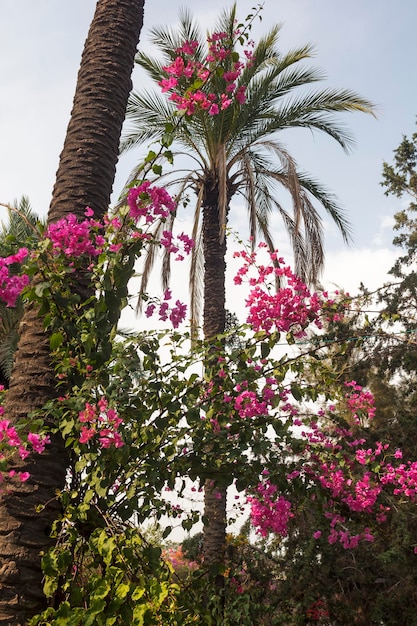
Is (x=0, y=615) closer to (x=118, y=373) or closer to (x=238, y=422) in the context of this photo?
(x=118, y=373)

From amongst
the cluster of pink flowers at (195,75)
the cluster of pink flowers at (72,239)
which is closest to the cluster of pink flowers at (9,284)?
the cluster of pink flowers at (72,239)

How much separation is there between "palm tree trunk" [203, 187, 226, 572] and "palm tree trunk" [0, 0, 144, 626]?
15.4ft

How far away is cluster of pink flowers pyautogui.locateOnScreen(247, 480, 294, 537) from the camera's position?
4.96 m

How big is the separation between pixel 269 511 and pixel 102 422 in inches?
123

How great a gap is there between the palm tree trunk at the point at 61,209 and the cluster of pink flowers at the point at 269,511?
83.0 inches

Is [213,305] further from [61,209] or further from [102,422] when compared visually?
[102,422]

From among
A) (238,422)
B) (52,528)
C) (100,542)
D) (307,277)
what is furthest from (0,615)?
(307,277)

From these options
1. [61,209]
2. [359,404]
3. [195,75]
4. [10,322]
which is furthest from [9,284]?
[10,322]

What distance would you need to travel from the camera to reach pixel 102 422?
2941 mm

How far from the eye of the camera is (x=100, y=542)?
2564 mm

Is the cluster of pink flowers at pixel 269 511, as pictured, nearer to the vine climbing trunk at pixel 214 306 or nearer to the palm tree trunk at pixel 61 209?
the vine climbing trunk at pixel 214 306

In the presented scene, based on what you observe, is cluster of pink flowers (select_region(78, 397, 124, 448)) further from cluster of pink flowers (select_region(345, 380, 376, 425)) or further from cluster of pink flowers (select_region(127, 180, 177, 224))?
cluster of pink flowers (select_region(345, 380, 376, 425))

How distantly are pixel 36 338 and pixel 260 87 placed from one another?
27.8 feet

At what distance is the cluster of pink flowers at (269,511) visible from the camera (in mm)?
4963
